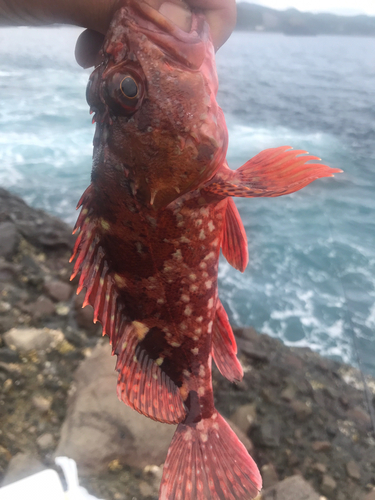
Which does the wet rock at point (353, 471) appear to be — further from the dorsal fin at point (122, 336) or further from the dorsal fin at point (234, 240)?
the dorsal fin at point (234, 240)

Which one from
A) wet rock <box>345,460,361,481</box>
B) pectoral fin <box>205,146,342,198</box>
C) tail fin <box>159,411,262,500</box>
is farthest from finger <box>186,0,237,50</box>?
wet rock <box>345,460,361,481</box>

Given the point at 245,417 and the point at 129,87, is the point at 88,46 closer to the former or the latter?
the point at 129,87

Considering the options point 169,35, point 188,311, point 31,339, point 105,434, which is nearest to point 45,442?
point 105,434

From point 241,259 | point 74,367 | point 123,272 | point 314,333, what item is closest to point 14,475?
point 74,367

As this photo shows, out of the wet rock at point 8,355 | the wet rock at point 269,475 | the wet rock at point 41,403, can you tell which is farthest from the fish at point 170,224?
the wet rock at point 8,355

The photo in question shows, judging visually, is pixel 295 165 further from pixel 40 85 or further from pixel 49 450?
pixel 40 85

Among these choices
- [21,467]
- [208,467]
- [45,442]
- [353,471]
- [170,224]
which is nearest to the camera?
[170,224]
